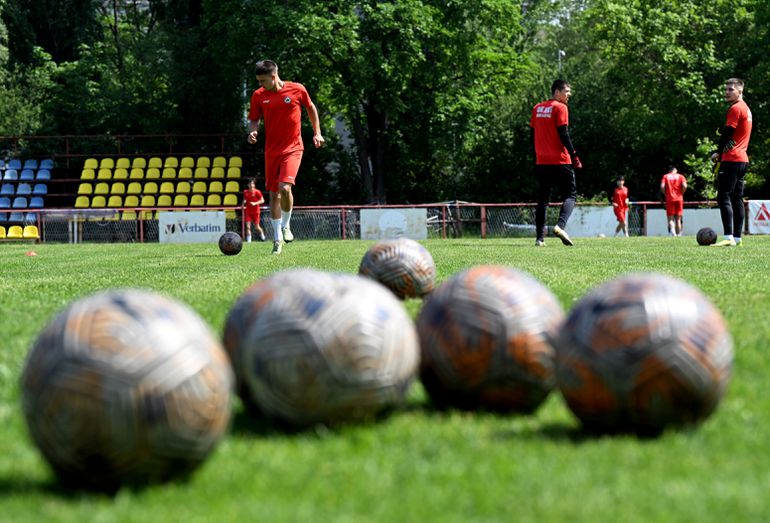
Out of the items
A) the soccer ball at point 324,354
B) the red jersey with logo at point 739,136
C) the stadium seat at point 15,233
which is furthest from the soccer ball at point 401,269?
the stadium seat at point 15,233

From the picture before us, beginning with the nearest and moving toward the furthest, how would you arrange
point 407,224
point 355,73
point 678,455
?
1. point 678,455
2. point 407,224
3. point 355,73

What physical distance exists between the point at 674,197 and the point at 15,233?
23897mm

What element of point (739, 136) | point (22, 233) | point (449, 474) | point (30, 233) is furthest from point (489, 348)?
point (22, 233)

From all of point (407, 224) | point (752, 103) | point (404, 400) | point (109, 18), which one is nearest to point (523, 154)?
point (752, 103)

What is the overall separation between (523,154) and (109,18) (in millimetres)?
24300

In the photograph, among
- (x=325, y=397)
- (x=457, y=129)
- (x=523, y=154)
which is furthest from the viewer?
(x=523, y=154)

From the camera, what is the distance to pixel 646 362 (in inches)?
158

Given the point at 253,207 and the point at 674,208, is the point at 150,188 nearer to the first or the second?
the point at 253,207

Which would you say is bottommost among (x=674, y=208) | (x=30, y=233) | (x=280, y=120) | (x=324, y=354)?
(x=324, y=354)

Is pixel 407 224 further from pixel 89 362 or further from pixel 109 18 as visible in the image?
pixel 89 362

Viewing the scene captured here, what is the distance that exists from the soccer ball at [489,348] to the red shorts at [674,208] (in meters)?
31.0

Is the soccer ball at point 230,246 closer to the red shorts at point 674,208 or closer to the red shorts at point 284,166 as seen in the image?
the red shorts at point 284,166

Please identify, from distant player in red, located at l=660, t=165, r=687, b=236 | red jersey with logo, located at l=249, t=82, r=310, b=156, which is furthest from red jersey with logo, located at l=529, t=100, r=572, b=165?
distant player in red, located at l=660, t=165, r=687, b=236

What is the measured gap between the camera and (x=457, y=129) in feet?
137
